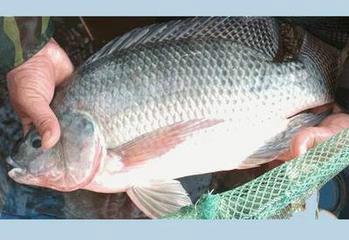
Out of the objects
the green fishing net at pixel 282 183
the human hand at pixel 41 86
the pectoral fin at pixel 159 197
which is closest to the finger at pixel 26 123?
the human hand at pixel 41 86

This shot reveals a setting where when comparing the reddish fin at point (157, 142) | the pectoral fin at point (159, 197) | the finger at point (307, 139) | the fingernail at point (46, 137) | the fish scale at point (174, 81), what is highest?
the fish scale at point (174, 81)

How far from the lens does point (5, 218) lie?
2.21 meters

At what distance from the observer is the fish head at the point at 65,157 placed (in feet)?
5.99

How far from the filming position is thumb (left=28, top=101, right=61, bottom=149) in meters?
1.77

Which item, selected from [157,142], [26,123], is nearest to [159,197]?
[157,142]

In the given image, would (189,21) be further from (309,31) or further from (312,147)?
(312,147)

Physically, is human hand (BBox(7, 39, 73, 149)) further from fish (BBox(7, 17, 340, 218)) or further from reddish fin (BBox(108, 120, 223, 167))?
reddish fin (BBox(108, 120, 223, 167))

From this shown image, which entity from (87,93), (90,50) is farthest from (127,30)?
(87,93)

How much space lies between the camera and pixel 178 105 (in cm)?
184

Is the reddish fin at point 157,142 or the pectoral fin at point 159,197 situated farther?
the pectoral fin at point 159,197

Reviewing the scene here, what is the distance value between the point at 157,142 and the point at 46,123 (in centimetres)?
29

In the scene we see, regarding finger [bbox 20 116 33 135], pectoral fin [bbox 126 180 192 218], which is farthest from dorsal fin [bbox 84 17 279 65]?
pectoral fin [bbox 126 180 192 218]

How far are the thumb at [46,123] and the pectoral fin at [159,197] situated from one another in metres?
0.28

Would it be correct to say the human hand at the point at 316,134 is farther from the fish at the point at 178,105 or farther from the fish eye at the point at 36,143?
the fish eye at the point at 36,143
